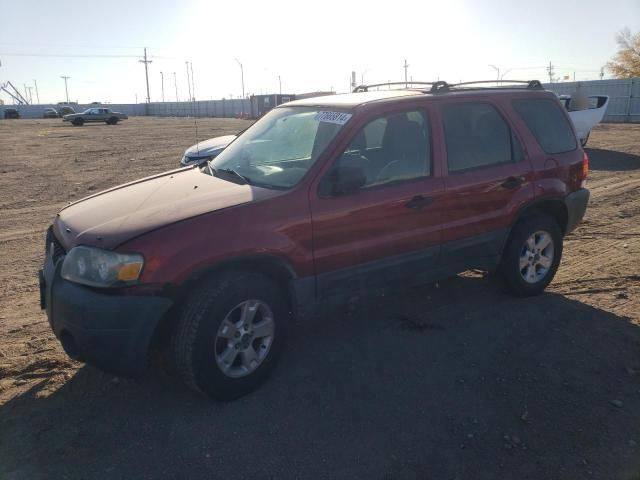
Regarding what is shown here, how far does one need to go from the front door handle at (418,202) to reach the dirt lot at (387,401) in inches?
41.9

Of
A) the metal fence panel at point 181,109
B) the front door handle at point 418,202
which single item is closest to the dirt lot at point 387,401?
the front door handle at point 418,202

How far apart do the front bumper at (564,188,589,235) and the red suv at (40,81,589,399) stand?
0.02m

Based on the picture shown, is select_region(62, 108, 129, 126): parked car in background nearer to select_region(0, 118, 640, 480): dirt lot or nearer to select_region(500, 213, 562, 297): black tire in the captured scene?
select_region(0, 118, 640, 480): dirt lot

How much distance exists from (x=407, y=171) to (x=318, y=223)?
949 millimetres

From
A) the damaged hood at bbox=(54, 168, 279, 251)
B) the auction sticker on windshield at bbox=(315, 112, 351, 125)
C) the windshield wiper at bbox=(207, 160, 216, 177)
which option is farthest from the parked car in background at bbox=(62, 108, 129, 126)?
the auction sticker on windshield at bbox=(315, 112, 351, 125)

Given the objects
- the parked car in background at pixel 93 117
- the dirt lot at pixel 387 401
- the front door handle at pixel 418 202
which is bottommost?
the dirt lot at pixel 387 401

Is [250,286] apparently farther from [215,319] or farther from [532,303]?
[532,303]

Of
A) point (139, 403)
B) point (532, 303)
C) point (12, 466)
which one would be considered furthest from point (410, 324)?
point (12, 466)

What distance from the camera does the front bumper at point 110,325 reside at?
3.04m

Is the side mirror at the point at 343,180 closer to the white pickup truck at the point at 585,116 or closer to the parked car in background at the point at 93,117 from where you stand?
the white pickup truck at the point at 585,116

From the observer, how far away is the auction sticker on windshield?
154 inches

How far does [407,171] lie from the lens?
13.5 feet

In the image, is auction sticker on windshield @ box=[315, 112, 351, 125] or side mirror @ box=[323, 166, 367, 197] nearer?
side mirror @ box=[323, 166, 367, 197]

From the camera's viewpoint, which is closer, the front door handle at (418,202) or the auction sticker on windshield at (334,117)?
the auction sticker on windshield at (334,117)
